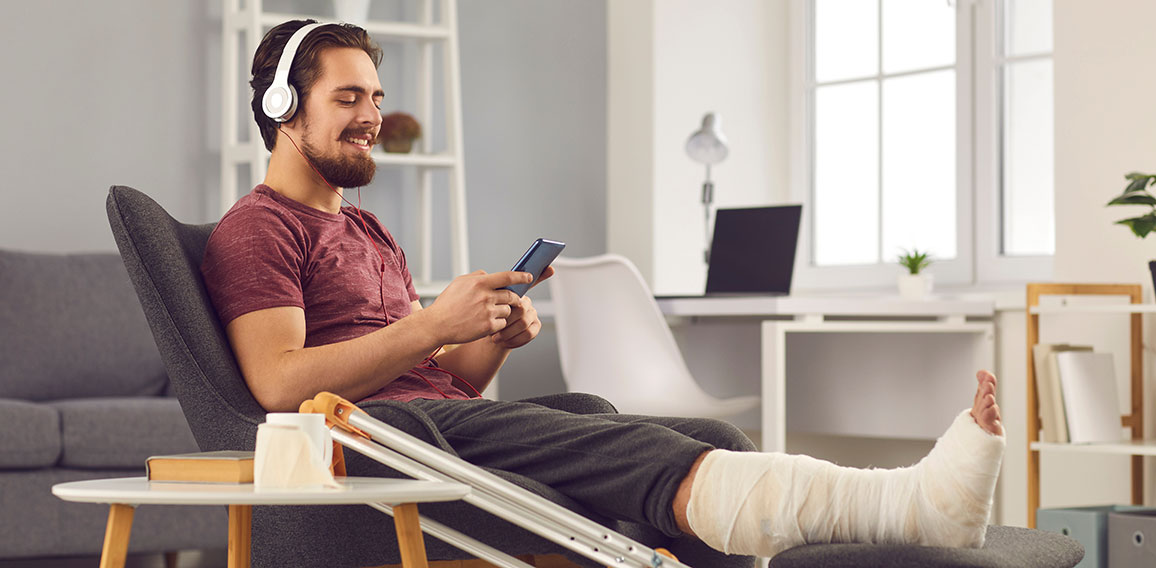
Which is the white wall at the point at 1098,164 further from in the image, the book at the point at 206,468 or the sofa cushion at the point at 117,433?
the book at the point at 206,468

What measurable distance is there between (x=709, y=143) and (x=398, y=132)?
3.10 ft

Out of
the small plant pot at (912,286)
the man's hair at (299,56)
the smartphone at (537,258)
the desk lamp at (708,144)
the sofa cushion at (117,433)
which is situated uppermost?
the desk lamp at (708,144)

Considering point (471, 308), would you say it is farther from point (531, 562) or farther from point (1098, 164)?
point (1098, 164)

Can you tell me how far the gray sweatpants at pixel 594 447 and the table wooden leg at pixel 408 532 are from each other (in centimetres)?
28

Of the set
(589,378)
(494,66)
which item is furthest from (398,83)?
(589,378)

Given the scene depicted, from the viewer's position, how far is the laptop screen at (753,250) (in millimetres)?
3637

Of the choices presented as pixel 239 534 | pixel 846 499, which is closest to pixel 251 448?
pixel 239 534

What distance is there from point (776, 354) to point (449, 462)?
1.84m

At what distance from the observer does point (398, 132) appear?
3.96m

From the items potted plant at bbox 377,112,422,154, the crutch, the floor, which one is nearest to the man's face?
the crutch

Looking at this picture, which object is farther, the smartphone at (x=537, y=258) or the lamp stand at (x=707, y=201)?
the lamp stand at (x=707, y=201)

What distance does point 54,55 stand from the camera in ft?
12.3

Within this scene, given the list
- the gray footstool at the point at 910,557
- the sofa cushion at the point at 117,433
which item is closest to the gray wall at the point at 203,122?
the sofa cushion at the point at 117,433

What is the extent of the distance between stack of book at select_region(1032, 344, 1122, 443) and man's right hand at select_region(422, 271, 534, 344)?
5.07ft
